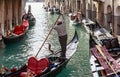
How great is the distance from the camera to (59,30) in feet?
27.2

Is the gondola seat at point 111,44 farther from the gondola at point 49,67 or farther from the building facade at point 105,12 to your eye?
the building facade at point 105,12

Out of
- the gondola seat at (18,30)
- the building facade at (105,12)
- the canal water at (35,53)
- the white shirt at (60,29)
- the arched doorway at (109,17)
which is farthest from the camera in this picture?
the arched doorway at (109,17)

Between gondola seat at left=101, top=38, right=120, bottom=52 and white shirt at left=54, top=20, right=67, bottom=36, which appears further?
gondola seat at left=101, top=38, right=120, bottom=52

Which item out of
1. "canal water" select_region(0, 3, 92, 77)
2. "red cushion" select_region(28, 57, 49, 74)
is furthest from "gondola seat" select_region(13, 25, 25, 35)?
"red cushion" select_region(28, 57, 49, 74)

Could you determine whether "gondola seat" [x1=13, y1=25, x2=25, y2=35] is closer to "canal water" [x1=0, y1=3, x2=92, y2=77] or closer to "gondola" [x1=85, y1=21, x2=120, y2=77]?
"canal water" [x1=0, y1=3, x2=92, y2=77]

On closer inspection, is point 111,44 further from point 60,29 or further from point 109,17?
point 109,17

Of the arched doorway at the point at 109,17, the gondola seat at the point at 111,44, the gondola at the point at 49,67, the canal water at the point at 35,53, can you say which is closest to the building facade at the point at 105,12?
Answer: the arched doorway at the point at 109,17

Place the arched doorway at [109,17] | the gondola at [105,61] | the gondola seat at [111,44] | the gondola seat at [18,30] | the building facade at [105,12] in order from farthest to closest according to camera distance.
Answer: the arched doorway at [109,17], the gondola seat at [18,30], the building facade at [105,12], the gondola seat at [111,44], the gondola at [105,61]

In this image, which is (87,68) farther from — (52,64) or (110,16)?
(110,16)

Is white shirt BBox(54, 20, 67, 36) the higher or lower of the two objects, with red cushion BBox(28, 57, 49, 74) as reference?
higher

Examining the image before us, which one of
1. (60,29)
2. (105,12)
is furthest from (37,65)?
(105,12)

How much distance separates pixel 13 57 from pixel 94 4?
984 centimetres

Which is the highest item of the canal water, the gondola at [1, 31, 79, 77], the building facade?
the building facade

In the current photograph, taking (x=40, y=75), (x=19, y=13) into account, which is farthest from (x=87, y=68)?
(x=19, y=13)
